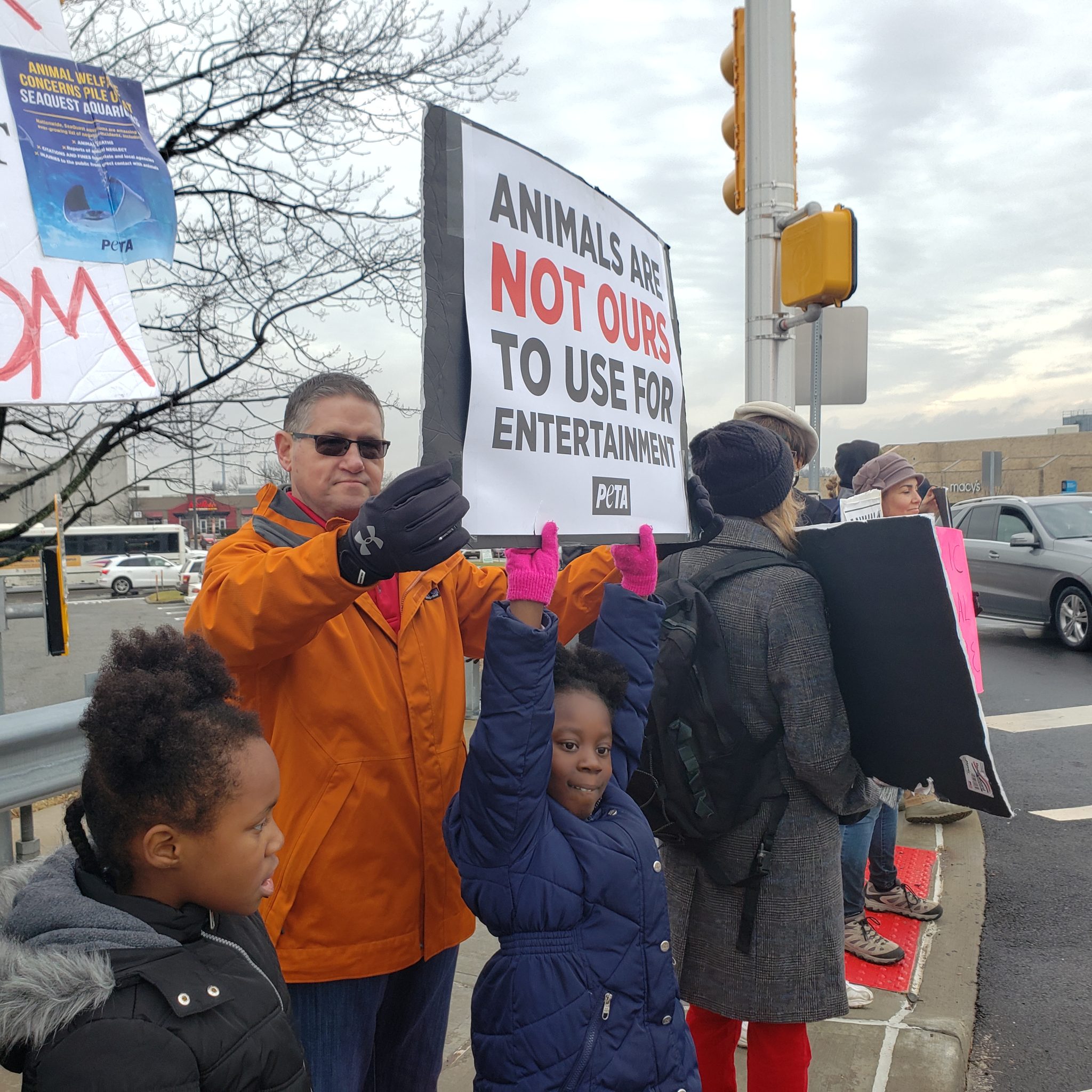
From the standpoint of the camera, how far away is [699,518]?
229cm

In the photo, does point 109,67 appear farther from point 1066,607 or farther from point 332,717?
point 1066,607

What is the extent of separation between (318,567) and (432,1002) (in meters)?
1.02

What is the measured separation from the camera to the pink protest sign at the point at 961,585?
7.62 feet

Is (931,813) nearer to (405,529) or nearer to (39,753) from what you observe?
(39,753)

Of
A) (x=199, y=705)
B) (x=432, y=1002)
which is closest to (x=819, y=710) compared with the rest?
(x=432, y=1002)

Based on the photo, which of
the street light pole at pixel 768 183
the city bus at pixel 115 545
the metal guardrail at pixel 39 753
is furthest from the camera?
the city bus at pixel 115 545

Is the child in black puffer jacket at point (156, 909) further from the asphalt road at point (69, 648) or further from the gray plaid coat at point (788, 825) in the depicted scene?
the asphalt road at point (69, 648)

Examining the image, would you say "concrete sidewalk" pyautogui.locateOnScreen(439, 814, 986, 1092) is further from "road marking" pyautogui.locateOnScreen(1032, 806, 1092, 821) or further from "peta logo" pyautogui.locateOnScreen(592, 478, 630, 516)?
"road marking" pyautogui.locateOnScreen(1032, 806, 1092, 821)

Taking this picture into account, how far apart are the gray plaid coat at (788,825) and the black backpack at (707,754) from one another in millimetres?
23

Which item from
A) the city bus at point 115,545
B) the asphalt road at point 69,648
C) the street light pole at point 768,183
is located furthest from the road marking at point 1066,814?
the city bus at point 115,545

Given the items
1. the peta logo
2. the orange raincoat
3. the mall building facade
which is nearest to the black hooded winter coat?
the orange raincoat

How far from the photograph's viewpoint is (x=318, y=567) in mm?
1479

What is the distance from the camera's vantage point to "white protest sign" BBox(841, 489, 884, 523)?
10.8ft

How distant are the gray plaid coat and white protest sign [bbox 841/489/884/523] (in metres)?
1.23
